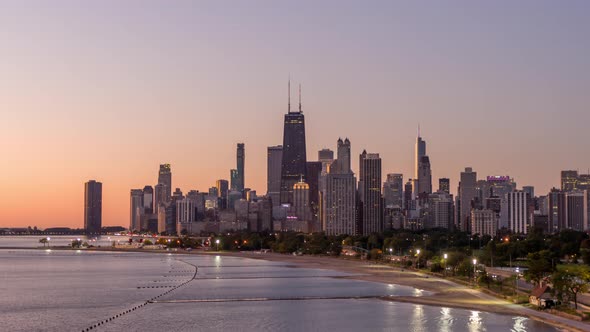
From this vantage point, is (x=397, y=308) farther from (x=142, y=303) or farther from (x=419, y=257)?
(x=419, y=257)

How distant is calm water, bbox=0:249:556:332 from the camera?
61344mm

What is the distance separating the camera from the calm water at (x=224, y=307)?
61344mm

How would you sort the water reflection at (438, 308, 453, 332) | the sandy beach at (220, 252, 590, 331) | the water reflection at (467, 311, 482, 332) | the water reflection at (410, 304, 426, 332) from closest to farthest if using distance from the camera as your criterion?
the water reflection at (467, 311, 482, 332) < the water reflection at (438, 308, 453, 332) < the sandy beach at (220, 252, 590, 331) < the water reflection at (410, 304, 426, 332)

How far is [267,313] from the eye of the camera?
6881 centimetres

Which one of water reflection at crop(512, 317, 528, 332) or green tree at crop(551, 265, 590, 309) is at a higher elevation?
green tree at crop(551, 265, 590, 309)

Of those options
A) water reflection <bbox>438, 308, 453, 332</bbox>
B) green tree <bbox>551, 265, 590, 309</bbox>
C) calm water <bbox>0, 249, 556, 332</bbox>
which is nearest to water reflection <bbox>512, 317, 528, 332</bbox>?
calm water <bbox>0, 249, 556, 332</bbox>

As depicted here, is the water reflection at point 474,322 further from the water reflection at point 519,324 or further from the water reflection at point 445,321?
the water reflection at point 519,324

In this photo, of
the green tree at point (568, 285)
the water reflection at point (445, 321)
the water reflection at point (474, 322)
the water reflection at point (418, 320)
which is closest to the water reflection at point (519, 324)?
the water reflection at point (474, 322)

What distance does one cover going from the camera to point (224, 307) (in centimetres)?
7300

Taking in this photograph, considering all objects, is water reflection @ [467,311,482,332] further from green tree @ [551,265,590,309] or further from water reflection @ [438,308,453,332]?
green tree @ [551,265,590,309]

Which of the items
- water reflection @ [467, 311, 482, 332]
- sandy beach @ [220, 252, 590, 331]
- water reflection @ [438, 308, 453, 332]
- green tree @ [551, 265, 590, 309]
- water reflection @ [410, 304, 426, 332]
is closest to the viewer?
water reflection @ [467, 311, 482, 332]

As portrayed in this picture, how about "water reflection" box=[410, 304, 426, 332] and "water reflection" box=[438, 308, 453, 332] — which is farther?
"water reflection" box=[410, 304, 426, 332]

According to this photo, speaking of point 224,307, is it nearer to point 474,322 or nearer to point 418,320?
point 418,320

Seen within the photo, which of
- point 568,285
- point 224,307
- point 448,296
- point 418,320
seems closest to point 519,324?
point 568,285
